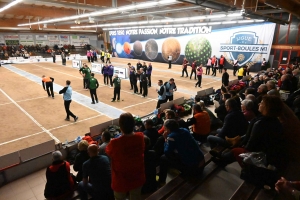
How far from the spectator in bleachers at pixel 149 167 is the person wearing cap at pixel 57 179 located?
147cm

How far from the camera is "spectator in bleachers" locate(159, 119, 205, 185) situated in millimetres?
3260

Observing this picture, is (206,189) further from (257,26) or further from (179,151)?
(257,26)

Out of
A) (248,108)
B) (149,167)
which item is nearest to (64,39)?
(248,108)

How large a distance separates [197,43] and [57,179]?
951 inches

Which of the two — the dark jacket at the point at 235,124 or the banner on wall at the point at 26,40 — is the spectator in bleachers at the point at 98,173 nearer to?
the dark jacket at the point at 235,124

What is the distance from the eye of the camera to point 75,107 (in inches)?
401

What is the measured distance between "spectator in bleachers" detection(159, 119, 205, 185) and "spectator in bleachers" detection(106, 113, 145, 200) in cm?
94

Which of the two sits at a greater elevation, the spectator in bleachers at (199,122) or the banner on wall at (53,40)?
the banner on wall at (53,40)

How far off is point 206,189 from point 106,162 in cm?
173

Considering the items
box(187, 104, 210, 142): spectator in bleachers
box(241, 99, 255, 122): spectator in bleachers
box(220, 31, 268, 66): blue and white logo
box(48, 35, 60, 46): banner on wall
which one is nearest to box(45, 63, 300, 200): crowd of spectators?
box(187, 104, 210, 142): spectator in bleachers

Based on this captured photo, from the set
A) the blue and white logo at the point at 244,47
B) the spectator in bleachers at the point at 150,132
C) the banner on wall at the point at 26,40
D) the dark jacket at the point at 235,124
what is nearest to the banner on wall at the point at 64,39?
the banner on wall at the point at 26,40

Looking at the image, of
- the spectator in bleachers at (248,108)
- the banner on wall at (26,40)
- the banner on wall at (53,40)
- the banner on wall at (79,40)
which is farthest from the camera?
the banner on wall at (79,40)

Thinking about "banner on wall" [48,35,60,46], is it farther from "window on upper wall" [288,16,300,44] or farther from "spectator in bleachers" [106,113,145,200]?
"spectator in bleachers" [106,113,145,200]

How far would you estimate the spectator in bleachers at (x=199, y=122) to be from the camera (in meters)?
4.69
